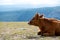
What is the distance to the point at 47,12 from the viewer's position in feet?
27.6

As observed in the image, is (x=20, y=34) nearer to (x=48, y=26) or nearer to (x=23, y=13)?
(x=48, y=26)

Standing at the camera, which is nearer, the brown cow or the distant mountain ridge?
the brown cow

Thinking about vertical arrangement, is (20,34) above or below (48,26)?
below

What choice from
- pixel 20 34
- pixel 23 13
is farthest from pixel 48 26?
pixel 23 13

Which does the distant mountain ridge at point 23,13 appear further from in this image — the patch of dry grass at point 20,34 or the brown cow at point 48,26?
the brown cow at point 48,26

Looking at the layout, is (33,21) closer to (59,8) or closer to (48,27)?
(48,27)

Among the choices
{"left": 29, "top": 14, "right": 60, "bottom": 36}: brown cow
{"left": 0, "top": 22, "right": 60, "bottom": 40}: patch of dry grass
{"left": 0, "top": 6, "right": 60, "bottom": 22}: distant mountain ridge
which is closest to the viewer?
{"left": 0, "top": 22, "right": 60, "bottom": 40}: patch of dry grass

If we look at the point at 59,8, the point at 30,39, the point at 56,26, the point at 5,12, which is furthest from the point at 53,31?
the point at 5,12

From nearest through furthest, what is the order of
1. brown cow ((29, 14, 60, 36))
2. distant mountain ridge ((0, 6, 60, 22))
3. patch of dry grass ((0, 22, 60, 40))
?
patch of dry grass ((0, 22, 60, 40)), brown cow ((29, 14, 60, 36)), distant mountain ridge ((0, 6, 60, 22))

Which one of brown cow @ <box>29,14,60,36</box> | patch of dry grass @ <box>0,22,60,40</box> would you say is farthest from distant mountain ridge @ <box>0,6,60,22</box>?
brown cow @ <box>29,14,60,36</box>

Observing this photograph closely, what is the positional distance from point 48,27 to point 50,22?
0.12 m

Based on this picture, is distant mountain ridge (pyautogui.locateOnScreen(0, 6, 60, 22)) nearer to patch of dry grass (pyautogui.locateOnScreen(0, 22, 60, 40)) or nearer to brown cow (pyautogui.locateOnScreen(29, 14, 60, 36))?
patch of dry grass (pyautogui.locateOnScreen(0, 22, 60, 40))

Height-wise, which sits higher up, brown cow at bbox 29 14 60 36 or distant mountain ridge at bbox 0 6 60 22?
brown cow at bbox 29 14 60 36

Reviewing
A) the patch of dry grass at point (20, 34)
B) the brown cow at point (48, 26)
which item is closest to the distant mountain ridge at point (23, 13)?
the patch of dry grass at point (20, 34)
